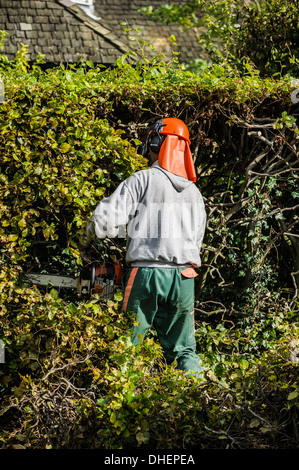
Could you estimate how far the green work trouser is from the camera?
3600 millimetres

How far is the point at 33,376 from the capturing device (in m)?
3.91

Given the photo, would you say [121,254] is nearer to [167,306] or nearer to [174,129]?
[167,306]

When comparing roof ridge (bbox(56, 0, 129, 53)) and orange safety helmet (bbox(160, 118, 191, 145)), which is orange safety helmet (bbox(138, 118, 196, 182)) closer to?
orange safety helmet (bbox(160, 118, 191, 145))

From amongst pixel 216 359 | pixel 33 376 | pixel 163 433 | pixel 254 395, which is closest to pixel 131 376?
A: pixel 163 433

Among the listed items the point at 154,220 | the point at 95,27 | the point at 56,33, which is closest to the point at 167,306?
the point at 154,220

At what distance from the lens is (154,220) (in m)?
3.64

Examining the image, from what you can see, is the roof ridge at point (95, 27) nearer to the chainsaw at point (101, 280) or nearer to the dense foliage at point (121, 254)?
the dense foliage at point (121, 254)

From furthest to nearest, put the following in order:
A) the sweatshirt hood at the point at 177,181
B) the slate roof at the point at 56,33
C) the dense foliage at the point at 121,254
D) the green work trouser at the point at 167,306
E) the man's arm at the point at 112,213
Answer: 1. the slate roof at the point at 56,33
2. the sweatshirt hood at the point at 177,181
3. the green work trouser at the point at 167,306
4. the man's arm at the point at 112,213
5. the dense foliage at the point at 121,254

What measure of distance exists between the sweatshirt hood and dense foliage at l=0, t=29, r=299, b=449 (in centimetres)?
33

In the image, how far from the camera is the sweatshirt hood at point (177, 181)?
3.71 metres

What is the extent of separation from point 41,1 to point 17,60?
646 cm

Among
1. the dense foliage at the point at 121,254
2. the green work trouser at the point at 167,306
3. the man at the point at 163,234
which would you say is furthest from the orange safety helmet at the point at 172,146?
the green work trouser at the point at 167,306

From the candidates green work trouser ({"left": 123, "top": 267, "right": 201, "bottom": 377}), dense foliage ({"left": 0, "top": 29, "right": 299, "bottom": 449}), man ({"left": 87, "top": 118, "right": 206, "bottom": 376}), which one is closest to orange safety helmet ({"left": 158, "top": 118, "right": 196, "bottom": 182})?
man ({"left": 87, "top": 118, "right": 206, "bottom": 376})

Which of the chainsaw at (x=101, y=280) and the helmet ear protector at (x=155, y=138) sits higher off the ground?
the helmet ear protector at (x=155, y=138)
